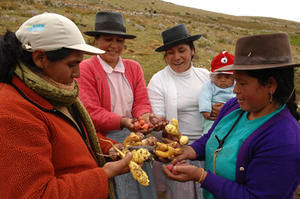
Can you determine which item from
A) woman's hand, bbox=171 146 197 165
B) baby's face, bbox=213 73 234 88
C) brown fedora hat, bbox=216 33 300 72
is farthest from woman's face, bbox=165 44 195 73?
brown fedora hat, bbox=216 33 300 72

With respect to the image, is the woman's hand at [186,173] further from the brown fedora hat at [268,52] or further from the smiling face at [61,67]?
the smiling face at [61,67]

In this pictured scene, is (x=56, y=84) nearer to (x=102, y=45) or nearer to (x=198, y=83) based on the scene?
(x=102, y=45)

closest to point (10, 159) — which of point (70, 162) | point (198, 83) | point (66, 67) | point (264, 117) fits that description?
point (70, 162)

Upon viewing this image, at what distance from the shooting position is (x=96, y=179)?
164 cm

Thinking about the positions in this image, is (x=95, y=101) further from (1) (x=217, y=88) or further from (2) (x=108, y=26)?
(1) (x=217, y=88)

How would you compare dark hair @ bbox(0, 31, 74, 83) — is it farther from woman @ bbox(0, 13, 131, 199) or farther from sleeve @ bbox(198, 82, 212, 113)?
sleeve @ bbox(198, 82, 212, 113)

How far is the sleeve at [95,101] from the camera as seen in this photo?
2693 mm

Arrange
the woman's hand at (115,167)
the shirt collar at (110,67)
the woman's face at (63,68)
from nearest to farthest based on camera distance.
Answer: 1. the woman's face at (63,68)
2. the woman's hand at (115,167)
3. the shirt collar at (110,67)

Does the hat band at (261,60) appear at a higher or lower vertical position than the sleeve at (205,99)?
higher

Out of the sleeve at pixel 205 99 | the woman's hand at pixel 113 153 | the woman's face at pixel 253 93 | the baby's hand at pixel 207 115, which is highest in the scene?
the woman's face at pixel 253 93

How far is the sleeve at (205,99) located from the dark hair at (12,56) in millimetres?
1962

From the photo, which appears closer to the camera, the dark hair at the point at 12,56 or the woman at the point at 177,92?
the dark hair at the point at 12,56

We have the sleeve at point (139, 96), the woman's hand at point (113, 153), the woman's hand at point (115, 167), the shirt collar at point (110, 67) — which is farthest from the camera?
the sleeve at point (139, 96)

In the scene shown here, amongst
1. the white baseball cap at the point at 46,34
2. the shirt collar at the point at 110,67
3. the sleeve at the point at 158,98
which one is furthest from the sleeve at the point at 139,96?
the white baseball cap at the point at 46,34
